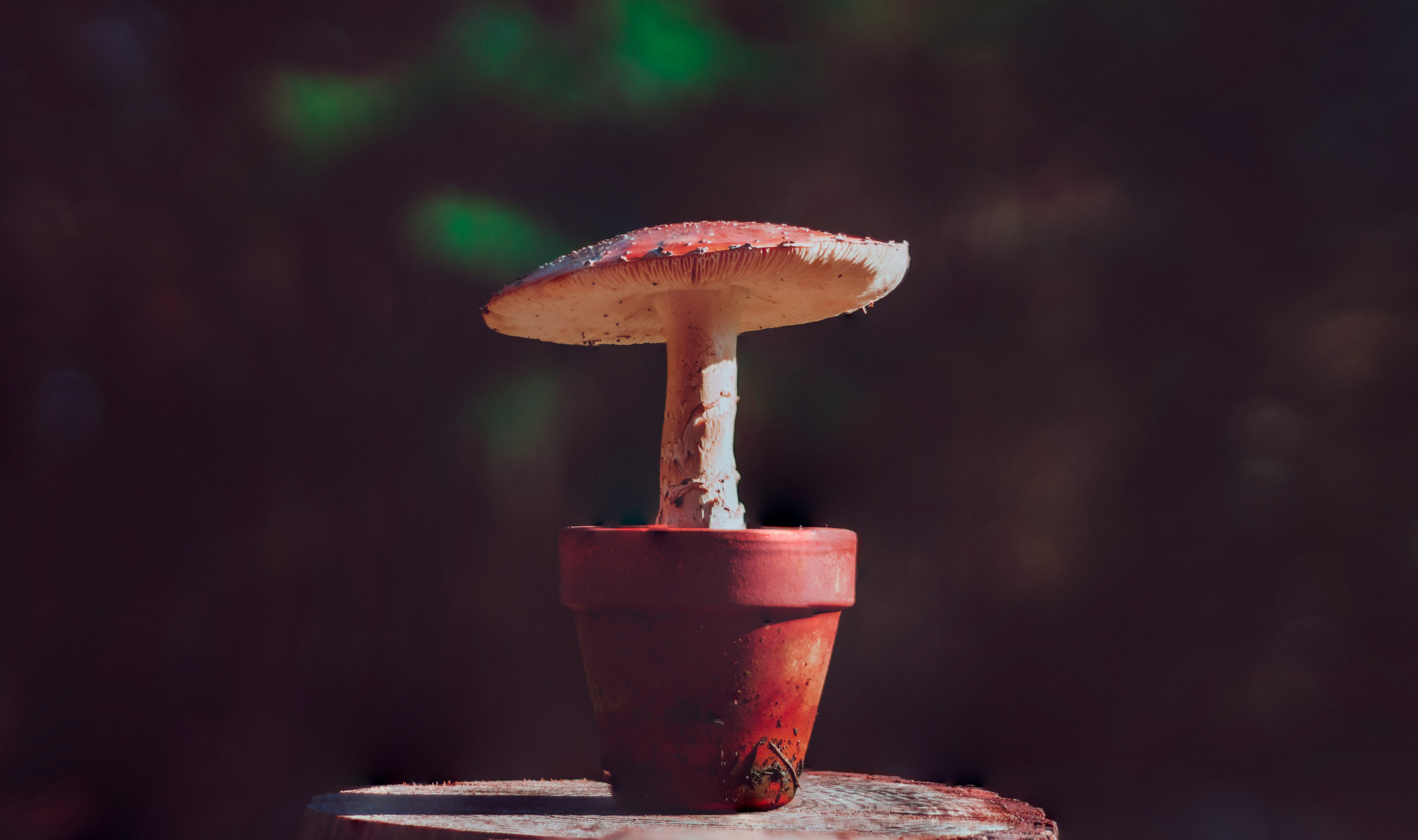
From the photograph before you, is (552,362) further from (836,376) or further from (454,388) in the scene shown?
(836,376)

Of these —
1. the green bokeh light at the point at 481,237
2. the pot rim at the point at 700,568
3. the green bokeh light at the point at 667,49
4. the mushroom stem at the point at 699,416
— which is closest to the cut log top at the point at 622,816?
the pot rim at the point at 700,568

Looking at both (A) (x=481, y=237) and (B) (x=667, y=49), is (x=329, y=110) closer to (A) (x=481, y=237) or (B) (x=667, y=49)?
(A) (x=481, y=237)

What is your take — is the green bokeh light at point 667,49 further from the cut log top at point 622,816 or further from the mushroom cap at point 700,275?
the cut log top at point 622,816

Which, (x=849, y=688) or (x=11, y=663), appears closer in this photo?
(x=11, y=663)

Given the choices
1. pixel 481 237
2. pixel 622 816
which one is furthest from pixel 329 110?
pixel 622 816

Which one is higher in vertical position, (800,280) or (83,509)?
(800,280)

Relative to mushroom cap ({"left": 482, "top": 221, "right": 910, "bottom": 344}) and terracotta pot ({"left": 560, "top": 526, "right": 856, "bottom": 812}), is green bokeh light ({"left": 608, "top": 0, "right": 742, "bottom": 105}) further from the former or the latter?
terracotta pot ({"left": 560, "top": 526, "right": 856, "bottom": 812})

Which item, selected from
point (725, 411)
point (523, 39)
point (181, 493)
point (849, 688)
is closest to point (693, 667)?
point (725, 411)

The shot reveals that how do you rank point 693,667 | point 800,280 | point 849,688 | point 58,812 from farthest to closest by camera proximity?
point 849,688 < point 58,812 < point 800,280 < point 693,667
